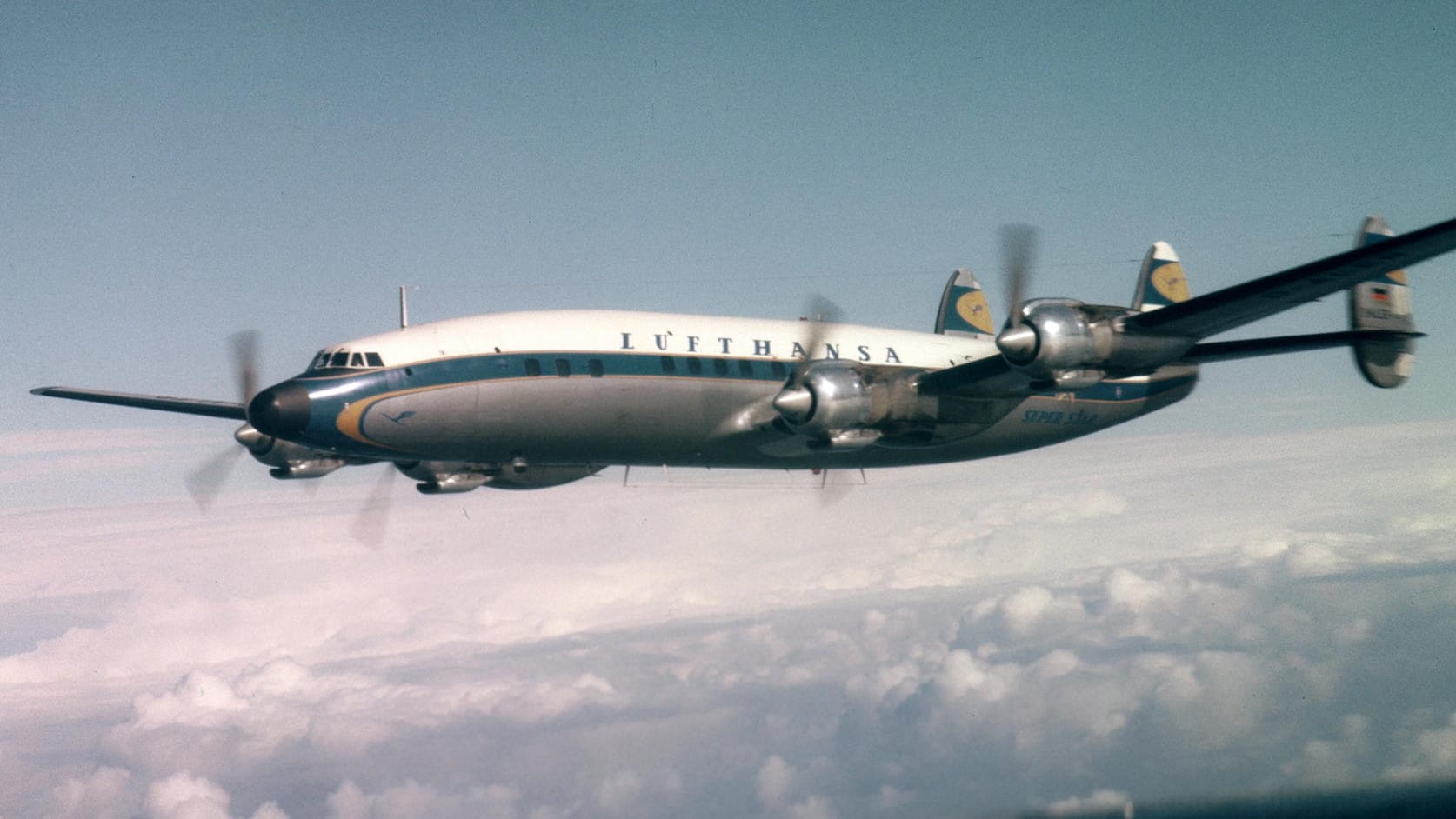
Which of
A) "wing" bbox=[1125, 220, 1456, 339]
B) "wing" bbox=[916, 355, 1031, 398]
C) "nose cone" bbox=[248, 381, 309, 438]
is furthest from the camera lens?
"wing" bbox=[916, 355, 1031, 398]

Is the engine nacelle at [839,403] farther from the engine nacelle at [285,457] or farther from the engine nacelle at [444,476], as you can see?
the engine nacelle at [285,457]

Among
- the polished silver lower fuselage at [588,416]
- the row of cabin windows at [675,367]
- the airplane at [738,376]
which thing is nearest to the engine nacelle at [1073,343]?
the airplane at [738,376]

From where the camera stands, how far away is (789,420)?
2638cm

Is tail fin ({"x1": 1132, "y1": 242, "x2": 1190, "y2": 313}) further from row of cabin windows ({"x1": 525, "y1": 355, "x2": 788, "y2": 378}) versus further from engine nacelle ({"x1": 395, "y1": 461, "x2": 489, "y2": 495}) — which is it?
engine nacelle ({"x1": 395, "y1": 461, "x2": 489, "y2": 495})

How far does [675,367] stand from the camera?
26.7 m

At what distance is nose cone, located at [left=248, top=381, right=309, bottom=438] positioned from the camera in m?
23.6

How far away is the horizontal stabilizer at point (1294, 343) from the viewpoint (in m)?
28.5

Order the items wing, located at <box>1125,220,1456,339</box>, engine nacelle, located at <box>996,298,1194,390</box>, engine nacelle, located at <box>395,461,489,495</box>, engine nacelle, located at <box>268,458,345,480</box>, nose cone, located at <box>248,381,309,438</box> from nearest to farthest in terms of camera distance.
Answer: wing, located at <box>1125,220,1456,339</box> < nose cone, located at <box>248,381,309,438</box> < engine nacelle, located at <box>996,298,1194,390</box> < engine nacelle, located at <box>395,461,489,495</box> < engine nacelle, located at <box>268,458,345,480</box>

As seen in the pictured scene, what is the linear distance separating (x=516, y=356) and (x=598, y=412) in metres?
2.10

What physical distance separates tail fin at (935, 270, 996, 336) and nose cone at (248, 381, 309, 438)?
20252mm

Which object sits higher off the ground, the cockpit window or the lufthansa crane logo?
the lufthansa crane logo

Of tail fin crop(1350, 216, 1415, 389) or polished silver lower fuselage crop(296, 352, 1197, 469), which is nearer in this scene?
polished silver lower fuselage crop(296, 352, 1197, 469)

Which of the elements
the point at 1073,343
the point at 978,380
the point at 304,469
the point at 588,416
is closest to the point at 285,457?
the point at 304,469

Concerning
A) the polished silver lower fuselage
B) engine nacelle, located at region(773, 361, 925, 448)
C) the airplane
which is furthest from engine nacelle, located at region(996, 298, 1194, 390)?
engine nacelle, located at region(773, 361, 925, 448)
